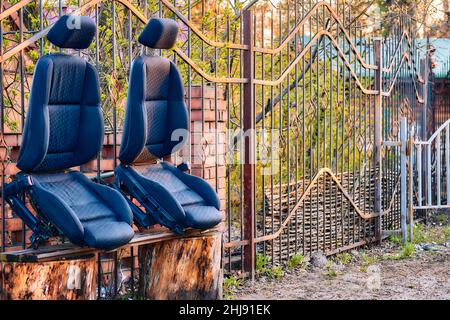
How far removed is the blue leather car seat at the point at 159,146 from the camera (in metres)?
4.87

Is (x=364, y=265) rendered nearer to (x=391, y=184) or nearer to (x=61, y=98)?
(x=391, y=184)

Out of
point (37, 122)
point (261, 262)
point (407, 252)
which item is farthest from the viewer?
point (407, 252)

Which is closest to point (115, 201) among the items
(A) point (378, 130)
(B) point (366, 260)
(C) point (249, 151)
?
(C) point (249, 151)

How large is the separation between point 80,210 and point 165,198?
Result: 605mm

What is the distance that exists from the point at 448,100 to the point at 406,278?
801 centimetres

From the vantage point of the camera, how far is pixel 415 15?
12336 mm

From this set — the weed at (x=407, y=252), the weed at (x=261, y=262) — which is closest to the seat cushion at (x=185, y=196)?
the weed at (x=261, y=262)

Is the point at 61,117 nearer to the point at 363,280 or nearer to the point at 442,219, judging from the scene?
the point at 363,280

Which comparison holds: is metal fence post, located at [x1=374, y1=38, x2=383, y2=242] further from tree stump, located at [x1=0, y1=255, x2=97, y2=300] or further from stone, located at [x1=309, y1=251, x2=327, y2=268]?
tree stump, located at [x1=0, y1=255, x2=97, y2=300]

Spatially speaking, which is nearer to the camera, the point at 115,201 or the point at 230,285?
the point at 115,201

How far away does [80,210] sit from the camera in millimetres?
4387

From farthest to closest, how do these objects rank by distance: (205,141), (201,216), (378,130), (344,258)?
(378,130) → (344,258) → (205,141) → (201,216)

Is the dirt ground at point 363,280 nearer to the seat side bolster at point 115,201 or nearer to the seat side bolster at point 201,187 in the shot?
the seat side bolster at point 201,187

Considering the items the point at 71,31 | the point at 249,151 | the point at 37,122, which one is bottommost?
the point at 249,151
